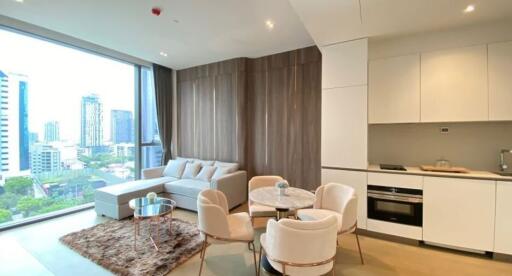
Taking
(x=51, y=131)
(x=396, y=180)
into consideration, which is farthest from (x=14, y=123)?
(x=396, y=180)

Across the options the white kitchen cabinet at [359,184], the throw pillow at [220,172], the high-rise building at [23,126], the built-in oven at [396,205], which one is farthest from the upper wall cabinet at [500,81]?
the high-rise building at [23,126]

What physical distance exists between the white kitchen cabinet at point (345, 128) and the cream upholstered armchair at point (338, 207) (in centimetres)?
55

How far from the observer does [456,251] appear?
8.57 ft

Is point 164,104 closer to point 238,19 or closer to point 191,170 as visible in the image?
point 191,170

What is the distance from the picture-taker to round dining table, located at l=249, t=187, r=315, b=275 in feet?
7.01

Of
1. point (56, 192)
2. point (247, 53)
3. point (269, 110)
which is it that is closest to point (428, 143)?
point (269, 110)

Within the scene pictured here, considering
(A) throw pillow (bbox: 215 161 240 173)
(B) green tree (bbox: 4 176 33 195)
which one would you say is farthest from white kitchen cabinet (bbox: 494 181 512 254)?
(B) green tree (bbox: 4 176 33 195)

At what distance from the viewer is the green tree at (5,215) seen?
3232mm

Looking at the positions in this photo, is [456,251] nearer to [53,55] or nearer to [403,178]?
[403,178]

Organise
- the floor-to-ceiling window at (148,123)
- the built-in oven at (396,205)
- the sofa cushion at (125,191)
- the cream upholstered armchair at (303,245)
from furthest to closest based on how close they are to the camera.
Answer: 1. the floor-to-ceiling window at (148,123)
2. the sofa cushion at (125,191)
3. the built-in oven at (396,205)
4. the cream upholstered armchair at (303,245)

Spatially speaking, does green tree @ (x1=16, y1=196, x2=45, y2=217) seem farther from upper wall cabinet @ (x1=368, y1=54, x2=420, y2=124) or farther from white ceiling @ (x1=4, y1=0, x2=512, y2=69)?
upper wall cabinet @ (x1=368, y1=54, x2=420, y2=124)

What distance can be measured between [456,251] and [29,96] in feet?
20.7

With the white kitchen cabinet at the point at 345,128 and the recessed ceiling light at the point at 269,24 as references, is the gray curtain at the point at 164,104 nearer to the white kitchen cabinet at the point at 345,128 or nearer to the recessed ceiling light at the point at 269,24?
the recessed ceiling light at the point at 269,24

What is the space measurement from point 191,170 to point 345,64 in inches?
135
